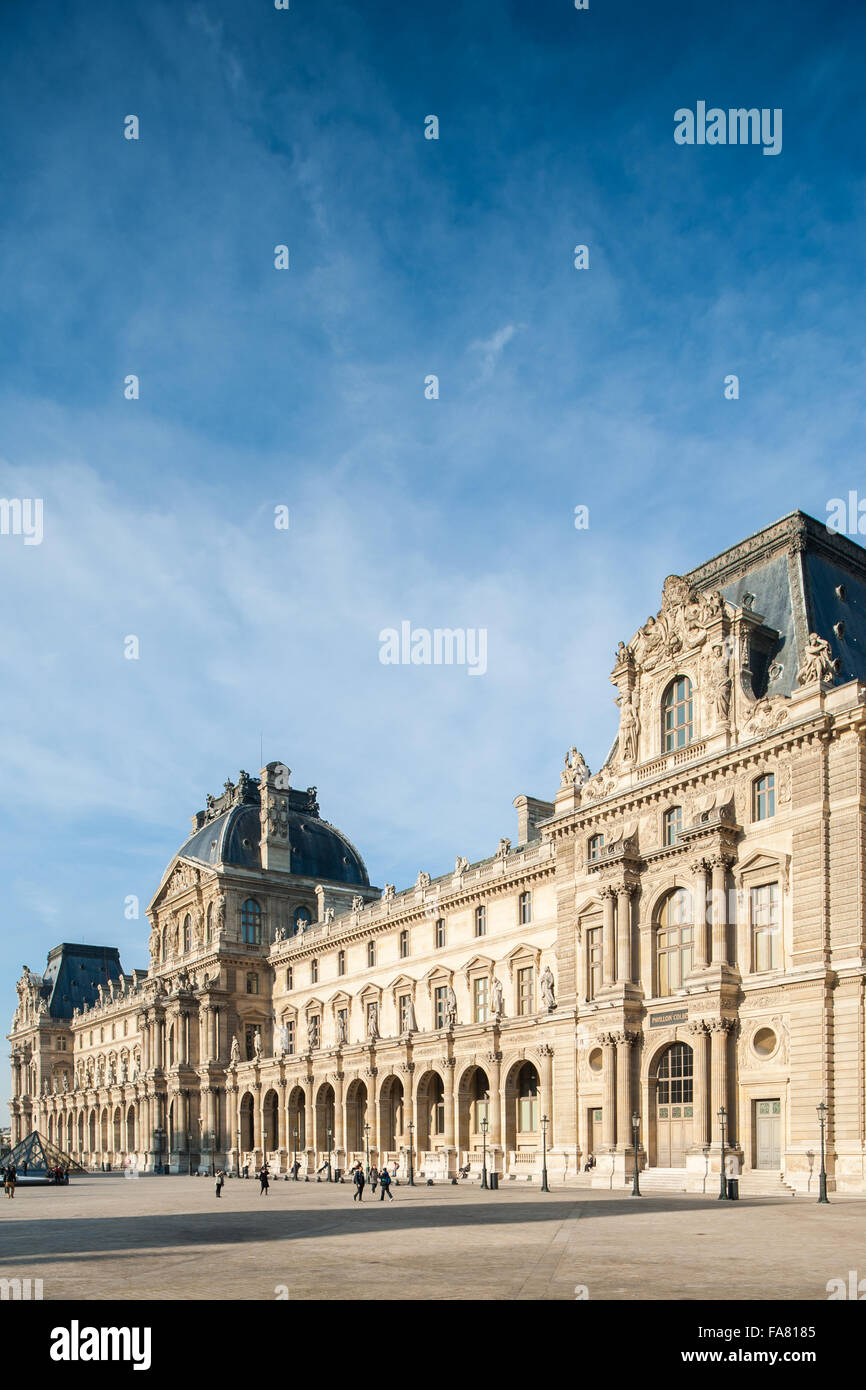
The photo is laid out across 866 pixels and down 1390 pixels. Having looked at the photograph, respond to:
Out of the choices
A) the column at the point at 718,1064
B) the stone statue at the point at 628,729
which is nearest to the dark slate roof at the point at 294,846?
the stone statue at the point at 628,729

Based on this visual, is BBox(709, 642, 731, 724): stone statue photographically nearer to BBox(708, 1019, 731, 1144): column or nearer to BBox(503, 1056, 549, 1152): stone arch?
BBox(708, 1019, 731, 1144): column

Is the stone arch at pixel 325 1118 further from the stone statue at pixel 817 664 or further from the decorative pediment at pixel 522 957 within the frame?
the stone statue at pixel 817 664

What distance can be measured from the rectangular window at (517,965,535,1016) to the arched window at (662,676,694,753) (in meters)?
17.4

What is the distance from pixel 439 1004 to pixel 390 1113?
26.3 feet

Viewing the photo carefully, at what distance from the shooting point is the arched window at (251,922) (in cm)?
9750

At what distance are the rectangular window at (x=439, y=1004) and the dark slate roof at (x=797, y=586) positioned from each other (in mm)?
29730

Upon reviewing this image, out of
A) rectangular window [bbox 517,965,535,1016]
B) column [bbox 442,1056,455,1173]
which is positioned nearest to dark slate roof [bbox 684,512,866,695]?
rectangular window [bbox 517,965,535,1016]

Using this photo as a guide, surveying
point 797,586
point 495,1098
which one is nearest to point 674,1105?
point 495,1098

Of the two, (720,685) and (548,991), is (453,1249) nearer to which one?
(720,685)

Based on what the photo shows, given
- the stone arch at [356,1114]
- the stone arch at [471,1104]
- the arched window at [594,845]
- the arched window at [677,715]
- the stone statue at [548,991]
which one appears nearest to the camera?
the arched window at [677,715]

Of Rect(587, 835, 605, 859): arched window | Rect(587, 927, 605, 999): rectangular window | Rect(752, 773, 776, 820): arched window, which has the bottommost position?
Rect(587, 927, 605, 999): rectangular window

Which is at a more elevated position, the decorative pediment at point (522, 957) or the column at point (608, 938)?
the column at point (608, 938)

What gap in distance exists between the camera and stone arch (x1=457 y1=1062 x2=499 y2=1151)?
216 feet

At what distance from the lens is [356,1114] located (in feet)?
257
